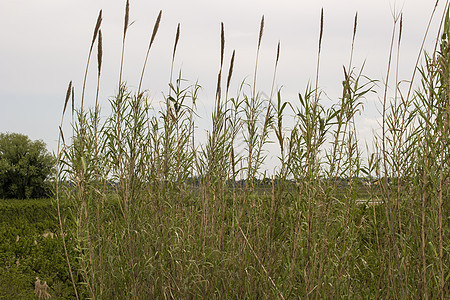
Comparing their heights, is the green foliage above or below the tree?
below

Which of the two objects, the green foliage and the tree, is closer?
the green foliage

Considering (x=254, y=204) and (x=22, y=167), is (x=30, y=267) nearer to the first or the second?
(x=254, y=204)

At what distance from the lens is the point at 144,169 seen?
10.6 feet

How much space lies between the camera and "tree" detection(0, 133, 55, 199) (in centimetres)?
2733

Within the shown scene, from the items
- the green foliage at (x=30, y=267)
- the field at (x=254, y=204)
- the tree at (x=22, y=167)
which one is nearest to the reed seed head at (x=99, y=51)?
the field at (x=254, y=204)

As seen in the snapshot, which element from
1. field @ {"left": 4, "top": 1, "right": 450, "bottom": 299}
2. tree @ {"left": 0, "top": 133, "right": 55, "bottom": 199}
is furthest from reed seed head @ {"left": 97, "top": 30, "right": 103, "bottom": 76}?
tree @ {"left": 0, "top": 133, "right": 55, "bottom": 199}

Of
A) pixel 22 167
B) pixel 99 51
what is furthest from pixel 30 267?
pixel 22 167

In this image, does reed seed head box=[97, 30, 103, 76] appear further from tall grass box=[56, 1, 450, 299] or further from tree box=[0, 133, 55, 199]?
tree box=[0, 133, 55, 199]

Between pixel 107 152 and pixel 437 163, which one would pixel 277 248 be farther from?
pixel 107 152

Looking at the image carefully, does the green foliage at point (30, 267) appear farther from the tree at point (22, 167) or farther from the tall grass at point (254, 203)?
the tree at point (22, 167)

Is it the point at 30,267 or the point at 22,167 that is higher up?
the point at 22,167

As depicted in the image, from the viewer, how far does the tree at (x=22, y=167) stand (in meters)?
27.3

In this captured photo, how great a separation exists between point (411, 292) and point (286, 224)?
2.56ft

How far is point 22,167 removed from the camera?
2852cm
